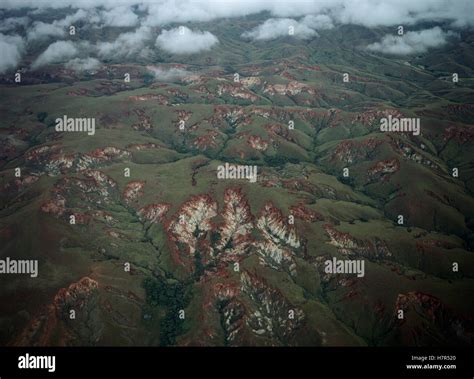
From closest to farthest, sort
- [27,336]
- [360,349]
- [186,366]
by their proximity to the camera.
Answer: [186,366] → [360,349] → [27,336]

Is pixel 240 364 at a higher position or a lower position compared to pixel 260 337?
higher

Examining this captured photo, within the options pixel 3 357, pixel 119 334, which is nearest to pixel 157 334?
pixel 119 334

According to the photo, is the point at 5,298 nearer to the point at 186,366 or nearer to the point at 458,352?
the point at 186,366

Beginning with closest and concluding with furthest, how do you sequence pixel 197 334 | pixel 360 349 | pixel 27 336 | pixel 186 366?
pixel 186 366 → pixel 360 349 → pixel 27 336 → pixel 197 334

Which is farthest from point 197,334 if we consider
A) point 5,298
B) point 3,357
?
point 3,357

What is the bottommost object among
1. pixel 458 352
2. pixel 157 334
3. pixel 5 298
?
pixel 157 334

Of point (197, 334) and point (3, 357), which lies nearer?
point (3, 357)

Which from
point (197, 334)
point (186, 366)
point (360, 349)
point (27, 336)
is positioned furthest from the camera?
point (197, 334)

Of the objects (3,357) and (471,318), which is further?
(471,318)

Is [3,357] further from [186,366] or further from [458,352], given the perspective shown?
[458,352]
